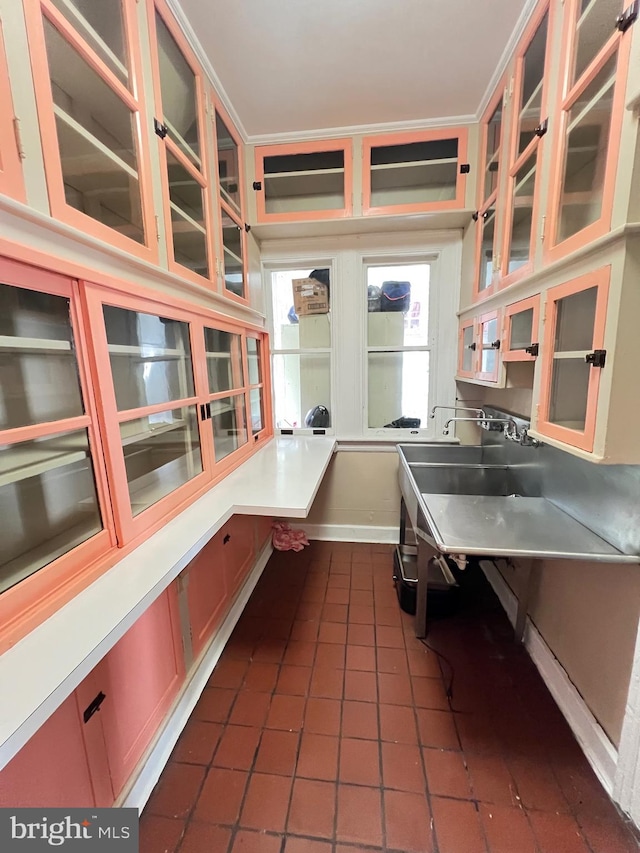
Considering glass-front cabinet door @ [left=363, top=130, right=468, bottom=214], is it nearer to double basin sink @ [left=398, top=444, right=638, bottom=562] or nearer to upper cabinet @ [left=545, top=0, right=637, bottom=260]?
upper cabinet @ [left=545, top=0, right=637, bottom=260]

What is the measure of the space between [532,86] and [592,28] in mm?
466

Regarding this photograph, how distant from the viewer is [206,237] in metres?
1.67

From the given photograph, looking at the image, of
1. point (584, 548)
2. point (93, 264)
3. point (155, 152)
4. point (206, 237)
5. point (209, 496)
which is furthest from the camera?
point (206, 237)

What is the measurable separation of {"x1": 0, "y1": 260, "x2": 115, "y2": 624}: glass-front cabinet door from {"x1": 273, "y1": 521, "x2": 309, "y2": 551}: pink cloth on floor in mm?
1689

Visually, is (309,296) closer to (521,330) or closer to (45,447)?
(521,330)

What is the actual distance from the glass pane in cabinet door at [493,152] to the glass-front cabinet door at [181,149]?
146 centimetres

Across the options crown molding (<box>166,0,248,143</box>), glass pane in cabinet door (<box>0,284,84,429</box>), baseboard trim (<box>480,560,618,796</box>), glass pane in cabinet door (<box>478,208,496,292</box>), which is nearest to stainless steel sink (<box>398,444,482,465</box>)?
baseboard trim (<box>480,560,618,796</box>)

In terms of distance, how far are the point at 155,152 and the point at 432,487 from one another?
200 cm

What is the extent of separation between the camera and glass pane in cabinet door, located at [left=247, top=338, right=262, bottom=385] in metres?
2.35

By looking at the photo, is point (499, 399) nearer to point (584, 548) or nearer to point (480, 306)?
point (480, 306)

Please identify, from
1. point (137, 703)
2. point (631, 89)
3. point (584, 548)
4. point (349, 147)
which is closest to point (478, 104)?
point (349, 147)

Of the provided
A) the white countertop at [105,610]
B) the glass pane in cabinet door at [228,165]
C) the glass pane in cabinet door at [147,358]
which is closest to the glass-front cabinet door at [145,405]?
the glass pane in cabinet door at [147,358]

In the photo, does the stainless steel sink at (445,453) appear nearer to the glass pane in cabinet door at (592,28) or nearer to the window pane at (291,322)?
the window pane at (291,322)

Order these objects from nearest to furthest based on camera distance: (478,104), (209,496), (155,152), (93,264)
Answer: (93,264) → (155,152) → (209,496) → (478,104)
